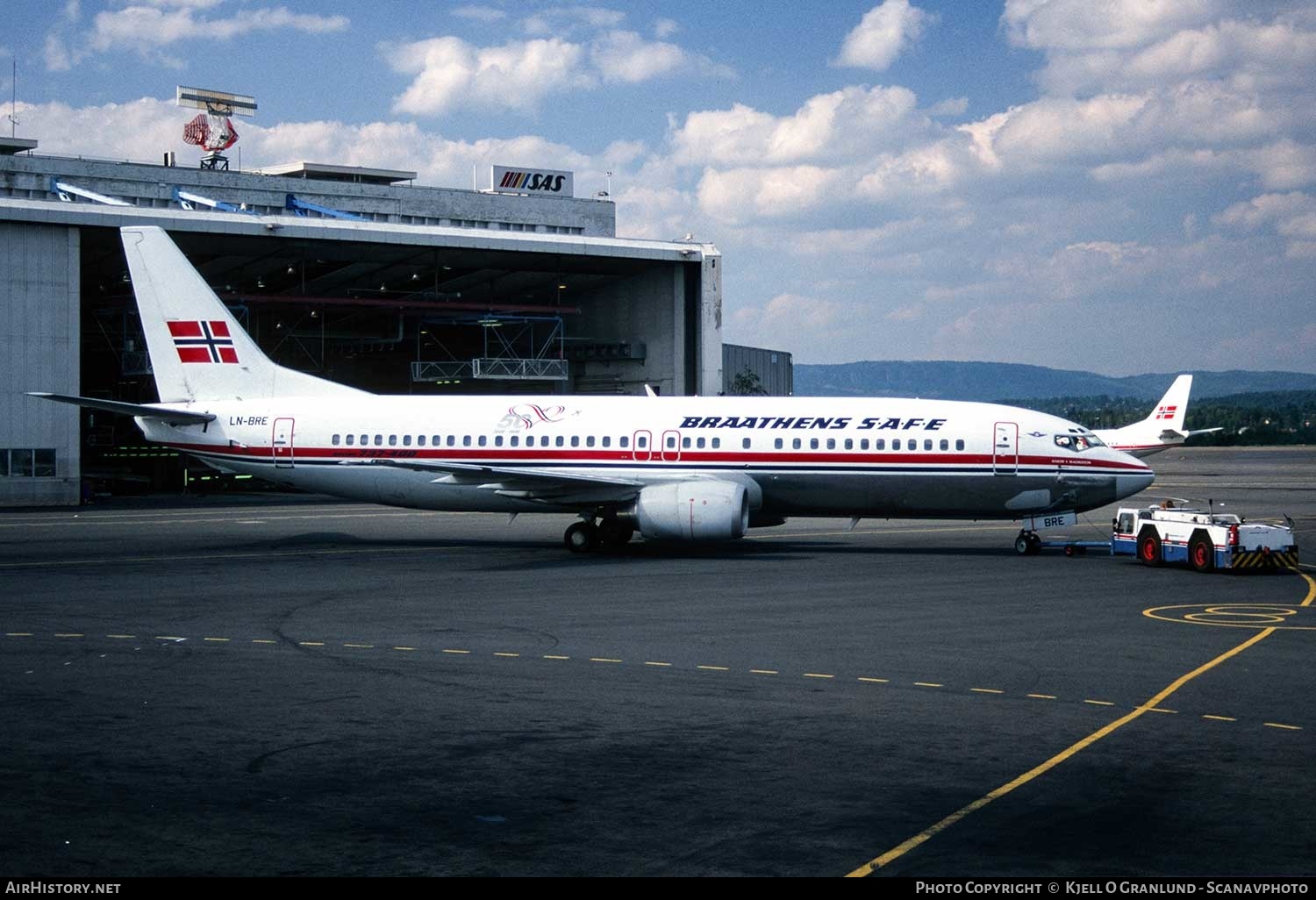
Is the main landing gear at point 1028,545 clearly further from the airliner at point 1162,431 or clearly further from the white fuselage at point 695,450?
the airliner at point 1162,431

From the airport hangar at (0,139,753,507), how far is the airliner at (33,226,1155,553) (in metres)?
18.7

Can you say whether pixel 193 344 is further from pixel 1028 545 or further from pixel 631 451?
pixel 1028 545

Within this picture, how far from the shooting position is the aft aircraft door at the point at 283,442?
39.2 m

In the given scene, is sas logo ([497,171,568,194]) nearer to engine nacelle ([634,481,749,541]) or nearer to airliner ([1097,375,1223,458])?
airliner ([1097,375,1223,458])

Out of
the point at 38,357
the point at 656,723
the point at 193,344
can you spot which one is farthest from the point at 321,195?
the point at 656,723

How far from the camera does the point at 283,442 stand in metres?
39.3

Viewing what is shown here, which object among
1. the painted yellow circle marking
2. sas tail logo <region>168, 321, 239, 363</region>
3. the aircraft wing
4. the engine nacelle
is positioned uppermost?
sas tail logo <region>168, 321, 239, 363</region>

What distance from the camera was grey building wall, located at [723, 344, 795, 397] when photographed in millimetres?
104812

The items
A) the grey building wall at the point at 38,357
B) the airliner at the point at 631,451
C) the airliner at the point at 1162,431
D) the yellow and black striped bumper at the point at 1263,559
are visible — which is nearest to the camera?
the yellow and black striped bumper at the point at 1263,559

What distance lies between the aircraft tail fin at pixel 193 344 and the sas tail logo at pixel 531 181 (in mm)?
78360

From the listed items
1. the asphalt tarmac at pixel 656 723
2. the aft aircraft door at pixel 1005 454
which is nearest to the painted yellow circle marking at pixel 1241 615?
the asphalt tarmac at pixel 656 723

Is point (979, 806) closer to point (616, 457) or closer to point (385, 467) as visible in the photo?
point (616, 457)

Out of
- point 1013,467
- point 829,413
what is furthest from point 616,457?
point 1013,467

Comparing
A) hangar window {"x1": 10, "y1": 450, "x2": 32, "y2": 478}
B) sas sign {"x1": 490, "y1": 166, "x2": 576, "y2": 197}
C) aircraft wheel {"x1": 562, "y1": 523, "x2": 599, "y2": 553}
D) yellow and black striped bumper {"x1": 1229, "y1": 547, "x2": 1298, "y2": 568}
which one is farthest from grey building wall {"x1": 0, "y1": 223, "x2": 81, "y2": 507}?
sas sign {"x1": 490, "y1": 166, "x2": 576, "y2": 197}
